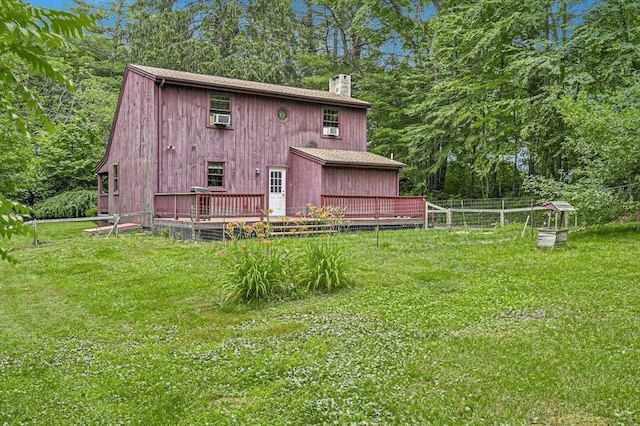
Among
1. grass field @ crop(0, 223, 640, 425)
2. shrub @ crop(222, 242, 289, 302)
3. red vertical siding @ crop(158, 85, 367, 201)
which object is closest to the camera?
grass field @ crop(0, 223, 640, 425)

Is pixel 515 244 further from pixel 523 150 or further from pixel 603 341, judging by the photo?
pixel 523 150

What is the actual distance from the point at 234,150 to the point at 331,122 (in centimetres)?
466

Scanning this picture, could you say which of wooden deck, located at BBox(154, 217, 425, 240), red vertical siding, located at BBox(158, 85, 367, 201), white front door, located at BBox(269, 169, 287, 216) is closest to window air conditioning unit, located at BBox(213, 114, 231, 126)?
red vertical siding, located at BBox(158, 85, 367, 201)

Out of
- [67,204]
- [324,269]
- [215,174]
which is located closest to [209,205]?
[215,174]

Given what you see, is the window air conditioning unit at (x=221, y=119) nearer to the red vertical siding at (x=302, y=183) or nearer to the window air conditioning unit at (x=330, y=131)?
the red vertical siding at (x=302, y=183)

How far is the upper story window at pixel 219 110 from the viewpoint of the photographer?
57.8 ft

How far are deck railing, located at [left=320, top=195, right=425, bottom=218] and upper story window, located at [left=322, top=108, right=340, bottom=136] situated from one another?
14.1 feet

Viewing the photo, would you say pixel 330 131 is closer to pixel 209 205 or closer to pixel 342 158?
pixel 342 158

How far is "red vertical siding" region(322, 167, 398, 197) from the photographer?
1806cm

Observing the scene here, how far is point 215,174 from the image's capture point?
17812mm

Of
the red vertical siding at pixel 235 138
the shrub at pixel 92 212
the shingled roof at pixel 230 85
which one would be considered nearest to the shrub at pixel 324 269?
the red vertical siding at pixel 235 138

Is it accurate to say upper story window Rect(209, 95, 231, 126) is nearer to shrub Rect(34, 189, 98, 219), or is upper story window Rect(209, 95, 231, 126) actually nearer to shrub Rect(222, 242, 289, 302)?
shrub Rect(34, 189, 98, 219)

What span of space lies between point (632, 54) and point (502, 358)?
583 inches

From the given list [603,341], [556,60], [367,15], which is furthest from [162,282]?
[367,15]
